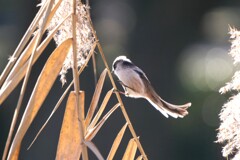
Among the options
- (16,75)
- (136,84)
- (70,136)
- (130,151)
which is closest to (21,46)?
(16,75)

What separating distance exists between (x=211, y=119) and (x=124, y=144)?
0.67m

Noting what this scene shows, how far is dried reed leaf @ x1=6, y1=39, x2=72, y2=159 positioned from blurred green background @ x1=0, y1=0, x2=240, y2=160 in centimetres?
360

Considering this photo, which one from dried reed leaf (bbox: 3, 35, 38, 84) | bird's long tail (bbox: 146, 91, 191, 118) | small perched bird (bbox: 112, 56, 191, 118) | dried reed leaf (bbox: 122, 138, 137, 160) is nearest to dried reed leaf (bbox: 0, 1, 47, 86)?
dried reed leaf (bbox: 3, 35, 38, 84)

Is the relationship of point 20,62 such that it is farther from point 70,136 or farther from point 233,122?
point 233,122

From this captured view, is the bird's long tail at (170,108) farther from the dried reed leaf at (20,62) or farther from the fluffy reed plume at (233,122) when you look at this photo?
the dried reed leaf at (20,62)

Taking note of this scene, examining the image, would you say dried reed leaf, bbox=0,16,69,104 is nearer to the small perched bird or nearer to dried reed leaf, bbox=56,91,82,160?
dried reed leaf, bbox=56,91,82,160

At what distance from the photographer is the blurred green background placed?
192 inches

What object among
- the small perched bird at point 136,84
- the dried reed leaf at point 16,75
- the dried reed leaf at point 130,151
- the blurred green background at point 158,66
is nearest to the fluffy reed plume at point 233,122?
the dried reed leaf at point 130,151

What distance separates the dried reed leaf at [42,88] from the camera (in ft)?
2.67

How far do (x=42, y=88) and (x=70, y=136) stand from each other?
0.08 meters

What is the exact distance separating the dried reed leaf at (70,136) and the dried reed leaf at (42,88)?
0.13 ft

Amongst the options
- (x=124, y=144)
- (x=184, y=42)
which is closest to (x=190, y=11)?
(x=184, y=42)

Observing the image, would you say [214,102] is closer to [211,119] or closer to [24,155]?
[211,119]

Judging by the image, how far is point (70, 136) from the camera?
0.92 meters
